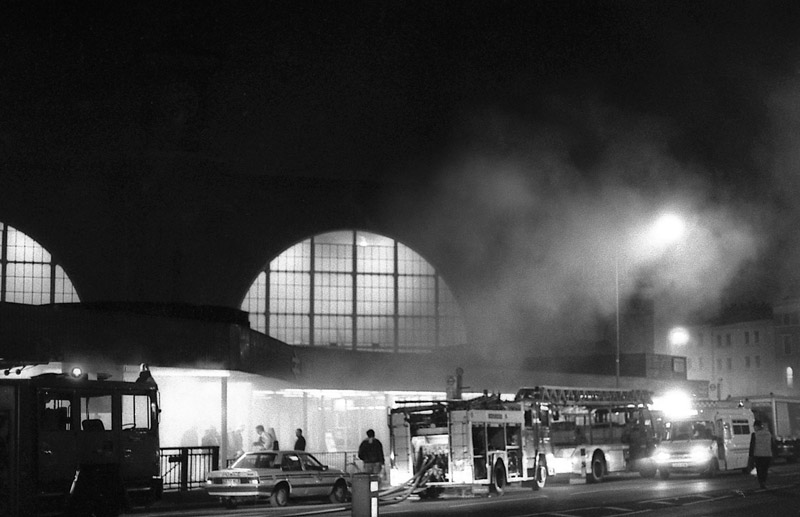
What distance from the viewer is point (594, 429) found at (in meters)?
30.8

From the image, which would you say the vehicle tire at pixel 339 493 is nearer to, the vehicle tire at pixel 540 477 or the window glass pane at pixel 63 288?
the vehicle tire at pixel 540 477

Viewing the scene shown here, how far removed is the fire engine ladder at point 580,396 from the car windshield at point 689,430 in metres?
2.26

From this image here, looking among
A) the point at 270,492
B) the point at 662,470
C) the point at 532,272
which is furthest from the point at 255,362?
the point at 532,272

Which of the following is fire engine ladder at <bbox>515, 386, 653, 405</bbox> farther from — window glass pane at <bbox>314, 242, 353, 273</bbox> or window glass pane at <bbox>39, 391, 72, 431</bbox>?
window glass pane at <bbox>314, 242, 353, 273</bbox>

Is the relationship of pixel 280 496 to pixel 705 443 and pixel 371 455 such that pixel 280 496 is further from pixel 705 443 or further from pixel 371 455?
pixel 705 443

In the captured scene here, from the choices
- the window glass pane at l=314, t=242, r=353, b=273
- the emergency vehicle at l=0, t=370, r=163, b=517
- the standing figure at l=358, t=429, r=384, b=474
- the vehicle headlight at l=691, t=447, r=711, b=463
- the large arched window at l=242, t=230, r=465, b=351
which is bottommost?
the vehicle headlight at l=691, t=447, r=711, b=463

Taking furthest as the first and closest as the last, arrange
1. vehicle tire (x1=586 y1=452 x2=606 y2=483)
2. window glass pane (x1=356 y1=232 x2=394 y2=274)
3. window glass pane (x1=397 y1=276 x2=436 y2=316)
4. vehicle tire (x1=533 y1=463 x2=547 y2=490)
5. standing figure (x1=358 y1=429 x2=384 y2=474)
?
window glass pane (x1=397 y1=276 x2=436 y2=316)
window glass pane (x1=356 y1=232 x2=394 y2=274)
vehicle tire (x1=586 y1=452 x2=606 y2=483)
vehicle tire (x1=533 y1=463 x2=547 y2=490)
standing figure (x1=358 y1=429 x2=384 y2=474)

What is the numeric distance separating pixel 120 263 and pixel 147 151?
5599 millimetres

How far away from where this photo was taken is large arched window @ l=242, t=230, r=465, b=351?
5269 centimetres

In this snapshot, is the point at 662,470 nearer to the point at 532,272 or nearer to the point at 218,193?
the point at 532,272

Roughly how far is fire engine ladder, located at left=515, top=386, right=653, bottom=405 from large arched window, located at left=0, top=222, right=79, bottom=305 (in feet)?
87.9

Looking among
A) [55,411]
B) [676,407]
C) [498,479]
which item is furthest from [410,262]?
[55,411]

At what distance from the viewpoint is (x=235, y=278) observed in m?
52.1

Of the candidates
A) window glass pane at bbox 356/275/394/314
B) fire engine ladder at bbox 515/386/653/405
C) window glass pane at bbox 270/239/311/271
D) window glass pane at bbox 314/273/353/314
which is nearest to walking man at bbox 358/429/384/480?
fire engine ladder at bbox 515/386/653/405
